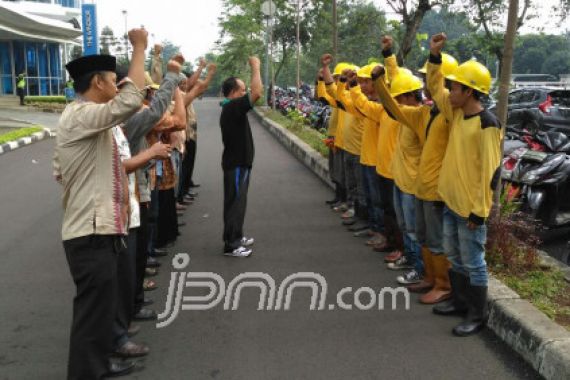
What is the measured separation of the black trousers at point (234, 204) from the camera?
5.75 metres

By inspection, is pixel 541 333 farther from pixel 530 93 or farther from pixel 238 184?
pixel 530 93

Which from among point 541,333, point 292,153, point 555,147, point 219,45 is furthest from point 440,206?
point 219,45

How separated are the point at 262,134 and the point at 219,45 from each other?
1828 cm

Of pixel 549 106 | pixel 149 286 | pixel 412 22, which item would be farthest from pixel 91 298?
pixel 549 106

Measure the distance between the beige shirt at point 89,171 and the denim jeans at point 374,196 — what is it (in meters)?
3.45

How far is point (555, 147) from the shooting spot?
621 cm

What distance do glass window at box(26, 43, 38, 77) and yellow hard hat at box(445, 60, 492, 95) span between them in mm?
30289

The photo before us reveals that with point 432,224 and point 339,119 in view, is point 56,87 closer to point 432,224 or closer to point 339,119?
point 339,119

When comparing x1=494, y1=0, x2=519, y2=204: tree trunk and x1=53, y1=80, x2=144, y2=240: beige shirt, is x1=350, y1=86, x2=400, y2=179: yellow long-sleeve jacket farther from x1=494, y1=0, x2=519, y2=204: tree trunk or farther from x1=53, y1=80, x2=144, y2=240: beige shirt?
x1=53, y1=80, x2=144, y2=240: beige shirt

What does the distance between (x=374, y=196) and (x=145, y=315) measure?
9.35 ft

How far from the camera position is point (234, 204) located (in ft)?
19.0

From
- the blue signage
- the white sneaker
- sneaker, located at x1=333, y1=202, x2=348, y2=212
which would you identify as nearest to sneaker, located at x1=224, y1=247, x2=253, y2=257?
the white sneaker

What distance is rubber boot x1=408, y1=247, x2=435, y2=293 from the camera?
4.63m

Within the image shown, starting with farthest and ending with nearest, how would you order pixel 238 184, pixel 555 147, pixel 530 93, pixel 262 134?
pixel 262 134 → pixel 530 93 → pixel 555 147 → pixel 238 184
